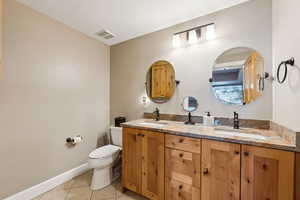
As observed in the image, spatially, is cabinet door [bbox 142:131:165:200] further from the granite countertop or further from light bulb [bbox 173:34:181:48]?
light bulb [bbox 173:34:181:48]

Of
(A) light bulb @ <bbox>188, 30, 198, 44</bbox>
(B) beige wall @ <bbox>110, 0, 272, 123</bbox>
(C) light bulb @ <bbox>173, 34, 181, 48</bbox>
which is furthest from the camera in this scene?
(C) light bulb @ <bbox>173, 34, 181, 48</bbox>

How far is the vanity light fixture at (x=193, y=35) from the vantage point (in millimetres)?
1687

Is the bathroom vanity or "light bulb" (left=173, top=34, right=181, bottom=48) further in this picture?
"light bulb" (left=173, top=34, right=181, bottom=48)

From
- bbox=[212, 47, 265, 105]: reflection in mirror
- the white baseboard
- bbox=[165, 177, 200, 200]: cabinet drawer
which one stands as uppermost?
bbox=[212, 47, 265, 105]: reflection in mirror

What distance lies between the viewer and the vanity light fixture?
1687mm

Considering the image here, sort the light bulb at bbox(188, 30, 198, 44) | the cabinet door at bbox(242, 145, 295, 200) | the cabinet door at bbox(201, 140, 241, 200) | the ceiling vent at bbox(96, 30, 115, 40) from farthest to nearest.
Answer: the ceiling vent at bbox(96, 30, 115, 40) → the light bulb at bbox(188, 30, 198, 44) → the cabinet door at bbox(201, 140, 241, 200) → the cabinet door at bbox(242, 145, 295, 200)

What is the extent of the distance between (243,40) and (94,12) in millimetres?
1841

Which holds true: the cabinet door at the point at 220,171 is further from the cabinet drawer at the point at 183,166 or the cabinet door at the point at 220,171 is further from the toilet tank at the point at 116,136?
the toilet tank at the point at 116,136

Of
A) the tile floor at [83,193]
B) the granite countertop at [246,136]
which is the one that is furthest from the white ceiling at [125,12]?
the tile floor at [83,193]

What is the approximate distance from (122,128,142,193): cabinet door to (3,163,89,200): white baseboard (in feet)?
3.06

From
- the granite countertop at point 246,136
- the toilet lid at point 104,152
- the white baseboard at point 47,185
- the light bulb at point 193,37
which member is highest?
the light bulb at point 193,37

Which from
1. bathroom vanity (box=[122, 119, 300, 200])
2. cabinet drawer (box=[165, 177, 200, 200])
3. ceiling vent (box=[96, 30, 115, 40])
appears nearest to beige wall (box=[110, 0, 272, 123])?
ceiling vent (box=[96, 30, 115, 40])

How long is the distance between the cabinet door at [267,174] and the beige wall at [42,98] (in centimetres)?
223

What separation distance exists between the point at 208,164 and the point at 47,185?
204 centimetres
